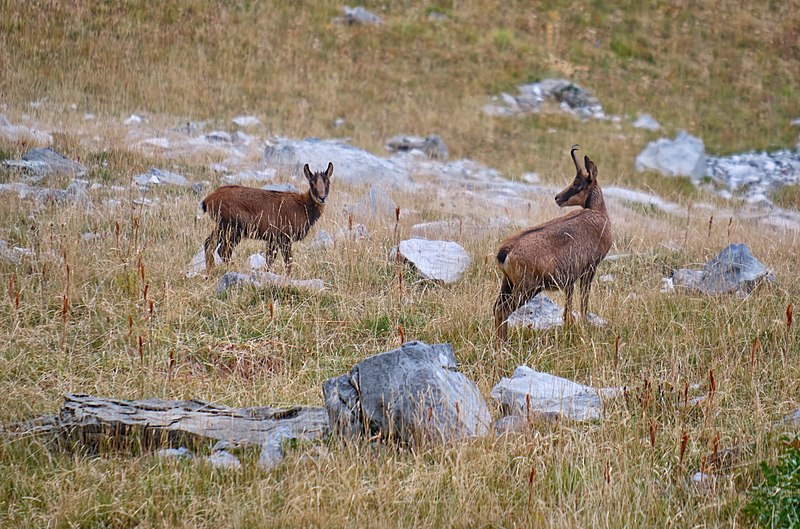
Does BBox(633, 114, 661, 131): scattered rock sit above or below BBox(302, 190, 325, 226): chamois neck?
below

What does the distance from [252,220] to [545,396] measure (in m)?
3.84

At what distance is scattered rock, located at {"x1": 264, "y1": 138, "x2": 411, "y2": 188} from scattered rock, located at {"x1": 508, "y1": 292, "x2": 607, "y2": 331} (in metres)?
6.75

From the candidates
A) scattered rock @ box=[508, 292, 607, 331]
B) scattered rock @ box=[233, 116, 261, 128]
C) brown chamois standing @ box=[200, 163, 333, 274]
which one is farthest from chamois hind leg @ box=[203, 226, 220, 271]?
scattered rock @ box=[233, 116, 261, 128]

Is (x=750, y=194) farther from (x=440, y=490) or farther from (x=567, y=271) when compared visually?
(x=440, y=490)

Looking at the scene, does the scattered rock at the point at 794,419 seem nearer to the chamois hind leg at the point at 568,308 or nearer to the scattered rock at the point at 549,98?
the chamois hind leg at the point at 568,308

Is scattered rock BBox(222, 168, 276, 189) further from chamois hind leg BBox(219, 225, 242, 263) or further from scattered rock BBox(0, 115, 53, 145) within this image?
chamois hind leg BBox(219, 225, 242, 263)

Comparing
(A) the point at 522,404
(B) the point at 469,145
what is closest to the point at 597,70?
(B) the point at 469,145

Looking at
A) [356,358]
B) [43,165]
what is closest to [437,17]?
[43,165]

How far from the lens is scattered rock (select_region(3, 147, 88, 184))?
398 inches

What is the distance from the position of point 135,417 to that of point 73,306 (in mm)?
2165

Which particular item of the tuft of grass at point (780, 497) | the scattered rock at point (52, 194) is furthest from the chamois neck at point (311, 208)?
the tuft of grass at point (780, 497)

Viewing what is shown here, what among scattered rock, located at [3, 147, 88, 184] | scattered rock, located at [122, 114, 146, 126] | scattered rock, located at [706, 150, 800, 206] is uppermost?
scattered rock, located at [3, 147, 88, 184]

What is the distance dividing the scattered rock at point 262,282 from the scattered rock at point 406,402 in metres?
2.36

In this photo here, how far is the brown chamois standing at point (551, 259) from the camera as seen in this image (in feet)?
18.5
